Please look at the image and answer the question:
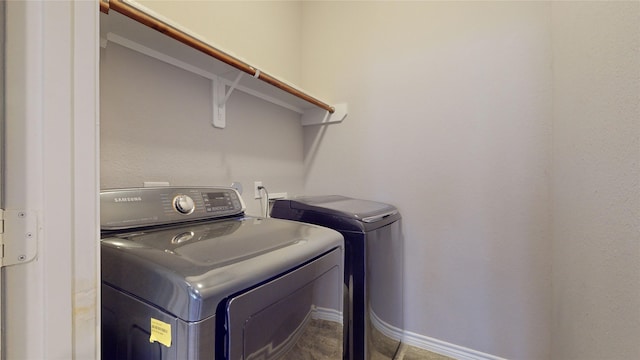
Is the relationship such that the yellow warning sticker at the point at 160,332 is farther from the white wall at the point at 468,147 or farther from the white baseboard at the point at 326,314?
the white wall at the point at 468,147

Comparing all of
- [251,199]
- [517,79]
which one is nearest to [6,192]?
[251,199]

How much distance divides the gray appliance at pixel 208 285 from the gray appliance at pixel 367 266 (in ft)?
0.79

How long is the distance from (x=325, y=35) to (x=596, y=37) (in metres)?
1.65

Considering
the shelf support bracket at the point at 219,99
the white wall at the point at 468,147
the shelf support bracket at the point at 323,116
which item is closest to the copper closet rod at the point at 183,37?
the shelf support bracket at the point at 219,99

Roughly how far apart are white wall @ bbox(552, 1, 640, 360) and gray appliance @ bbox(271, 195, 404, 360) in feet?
2.50

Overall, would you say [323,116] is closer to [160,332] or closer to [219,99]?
[219,99]

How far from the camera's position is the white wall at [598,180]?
27.6 inches

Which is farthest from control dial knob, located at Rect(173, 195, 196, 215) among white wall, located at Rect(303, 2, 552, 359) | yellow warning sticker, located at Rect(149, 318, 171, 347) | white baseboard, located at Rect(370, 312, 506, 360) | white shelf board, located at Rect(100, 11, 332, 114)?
white wall, located at Rect(303, 2, 552, 359)

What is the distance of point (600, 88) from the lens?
871mm

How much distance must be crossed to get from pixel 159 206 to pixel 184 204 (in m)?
0.09

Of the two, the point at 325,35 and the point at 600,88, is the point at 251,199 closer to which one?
the point at 325,35

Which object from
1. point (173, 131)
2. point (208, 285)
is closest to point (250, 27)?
point (173, 131)

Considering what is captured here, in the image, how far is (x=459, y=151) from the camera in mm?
1687

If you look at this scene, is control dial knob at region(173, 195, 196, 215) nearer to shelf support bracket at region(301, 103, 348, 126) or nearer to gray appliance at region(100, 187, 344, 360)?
gray appliance at region(100, 187, 344, 360)
